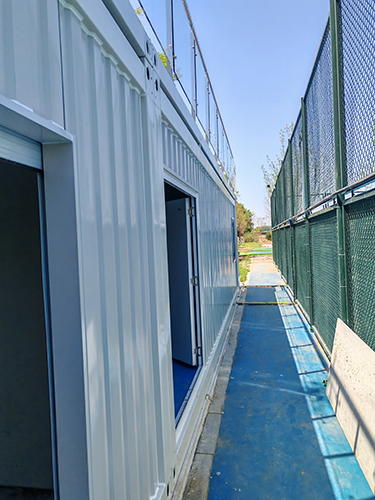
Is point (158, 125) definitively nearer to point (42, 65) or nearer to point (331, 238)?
point (42, 65)

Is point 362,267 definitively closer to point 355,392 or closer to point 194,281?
point 355,392

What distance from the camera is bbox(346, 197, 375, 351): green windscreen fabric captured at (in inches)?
112

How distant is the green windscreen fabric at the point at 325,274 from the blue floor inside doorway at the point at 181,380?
1989 mm

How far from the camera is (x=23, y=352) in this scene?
7.52 ft

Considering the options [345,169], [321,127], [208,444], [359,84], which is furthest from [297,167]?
[208,444]

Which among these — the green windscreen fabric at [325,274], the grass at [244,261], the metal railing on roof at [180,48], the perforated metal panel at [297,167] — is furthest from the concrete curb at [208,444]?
the grass at [244,261]

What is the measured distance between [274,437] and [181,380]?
132 cm

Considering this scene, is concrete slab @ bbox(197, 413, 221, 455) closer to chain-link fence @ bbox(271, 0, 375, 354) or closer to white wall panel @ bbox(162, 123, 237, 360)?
white wall panel @ bbox(162, 123, 237, 360)

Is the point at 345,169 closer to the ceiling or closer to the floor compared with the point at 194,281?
closer to the ceiling

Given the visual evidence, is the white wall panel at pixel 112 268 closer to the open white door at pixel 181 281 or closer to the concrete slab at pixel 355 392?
the concrete slab at pixel 355 392

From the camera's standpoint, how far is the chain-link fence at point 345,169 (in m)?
2.81

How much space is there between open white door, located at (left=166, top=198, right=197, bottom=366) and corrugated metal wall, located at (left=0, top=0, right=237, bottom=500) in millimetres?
1834

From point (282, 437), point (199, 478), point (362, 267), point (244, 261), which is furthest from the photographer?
point (244, 261)

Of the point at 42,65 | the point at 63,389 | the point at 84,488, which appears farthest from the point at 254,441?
the point at 42,65
